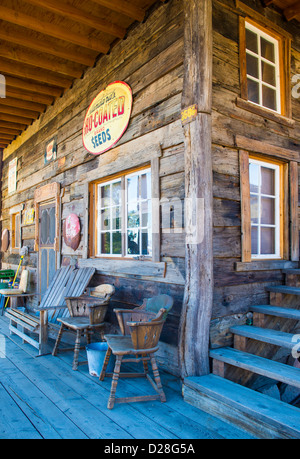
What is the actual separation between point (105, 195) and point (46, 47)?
7.52ft

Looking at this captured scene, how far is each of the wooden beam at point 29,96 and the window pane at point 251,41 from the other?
412 cm

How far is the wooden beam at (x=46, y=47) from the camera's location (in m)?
4.41

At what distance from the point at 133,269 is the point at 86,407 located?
65.7 inches

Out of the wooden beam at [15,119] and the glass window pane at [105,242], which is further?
the wooden beam at [15,119]

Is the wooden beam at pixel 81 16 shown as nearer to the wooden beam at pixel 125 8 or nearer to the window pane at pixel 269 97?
the wooden beam at pixel 125 8

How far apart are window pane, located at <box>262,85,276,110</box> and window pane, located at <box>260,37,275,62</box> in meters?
0.41

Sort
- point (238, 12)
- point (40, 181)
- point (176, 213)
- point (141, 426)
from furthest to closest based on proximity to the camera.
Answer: point (40, 181) → point (238, 12) → point (176, 213) → point (141, 426)

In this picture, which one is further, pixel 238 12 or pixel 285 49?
pixel 285 49

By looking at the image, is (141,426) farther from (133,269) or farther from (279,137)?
(279,137)

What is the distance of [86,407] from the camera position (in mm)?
2609

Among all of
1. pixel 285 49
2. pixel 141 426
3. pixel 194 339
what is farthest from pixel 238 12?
pixel 141 426

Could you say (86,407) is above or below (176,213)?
below

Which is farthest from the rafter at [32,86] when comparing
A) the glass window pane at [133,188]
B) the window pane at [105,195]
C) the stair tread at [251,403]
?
the stair tread at [251,403]

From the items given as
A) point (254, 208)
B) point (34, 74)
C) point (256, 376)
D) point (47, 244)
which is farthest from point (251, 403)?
point (34, 74)
